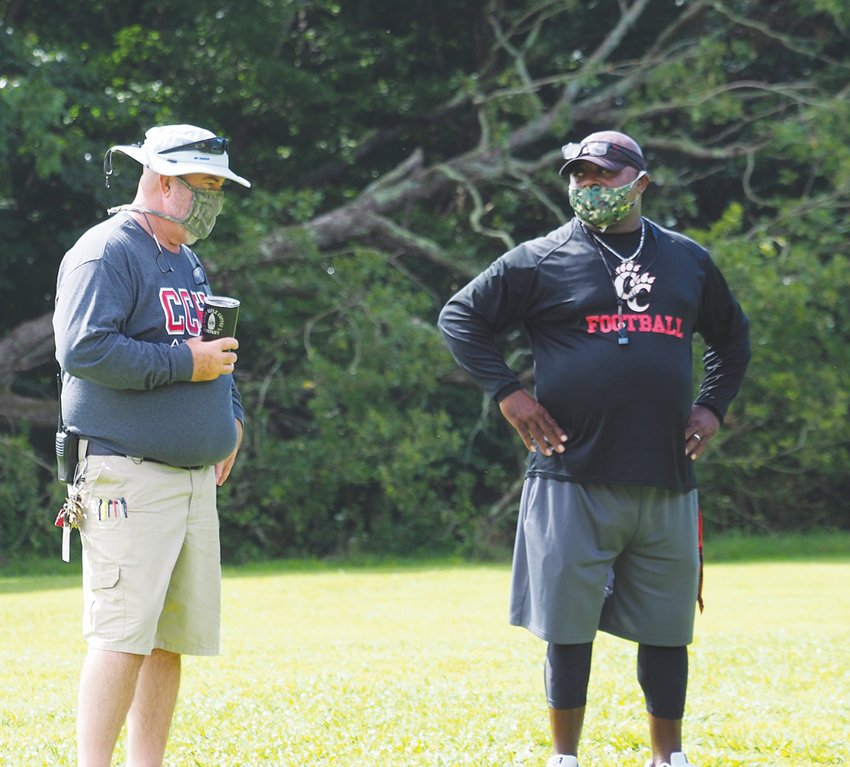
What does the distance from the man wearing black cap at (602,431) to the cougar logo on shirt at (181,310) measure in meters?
0.95

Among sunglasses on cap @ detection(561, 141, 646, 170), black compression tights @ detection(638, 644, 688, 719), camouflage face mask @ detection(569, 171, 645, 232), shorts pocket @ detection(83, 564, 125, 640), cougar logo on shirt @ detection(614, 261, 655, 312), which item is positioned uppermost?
sunglasses on cap @ detection(561, 141, 646, 170)

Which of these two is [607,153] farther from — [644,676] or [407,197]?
[407,197]

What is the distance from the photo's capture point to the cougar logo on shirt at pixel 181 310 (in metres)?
4.14

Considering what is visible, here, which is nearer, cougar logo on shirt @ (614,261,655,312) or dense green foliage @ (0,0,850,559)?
cougar logo on shirt @ (614,261,655,312)

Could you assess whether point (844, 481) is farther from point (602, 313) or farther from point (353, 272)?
point (602, 313)

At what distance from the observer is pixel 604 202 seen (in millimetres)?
4617

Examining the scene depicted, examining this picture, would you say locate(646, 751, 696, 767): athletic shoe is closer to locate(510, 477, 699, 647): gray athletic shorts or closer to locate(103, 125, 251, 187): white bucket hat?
locate(510, 477, 699, 647): gray athletic shorts

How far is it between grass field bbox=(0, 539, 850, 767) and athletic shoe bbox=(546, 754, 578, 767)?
393mm

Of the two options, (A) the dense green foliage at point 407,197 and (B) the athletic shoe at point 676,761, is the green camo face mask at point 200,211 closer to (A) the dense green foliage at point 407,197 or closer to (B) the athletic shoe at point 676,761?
(B) the athletic shoe at point 676,761

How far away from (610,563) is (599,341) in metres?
0.73

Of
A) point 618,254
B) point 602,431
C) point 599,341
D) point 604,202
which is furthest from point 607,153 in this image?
point 602,431

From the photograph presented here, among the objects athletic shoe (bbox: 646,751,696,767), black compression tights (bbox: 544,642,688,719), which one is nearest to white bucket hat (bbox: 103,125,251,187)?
black compression tights (bbox: 544,642,688,719)

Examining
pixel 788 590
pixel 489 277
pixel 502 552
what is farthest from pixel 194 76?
pixel 489 277

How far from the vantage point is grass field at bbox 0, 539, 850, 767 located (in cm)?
509
